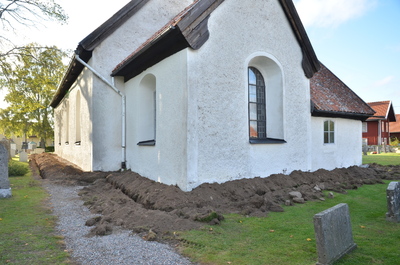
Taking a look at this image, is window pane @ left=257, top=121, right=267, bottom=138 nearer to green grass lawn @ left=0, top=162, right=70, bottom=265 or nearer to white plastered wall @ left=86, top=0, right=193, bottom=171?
white plastered wall @ left=86, top=0, right=193, bottom=171

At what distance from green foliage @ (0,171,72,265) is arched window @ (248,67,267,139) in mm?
6412

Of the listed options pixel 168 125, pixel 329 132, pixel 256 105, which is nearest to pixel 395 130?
pixel 329 132

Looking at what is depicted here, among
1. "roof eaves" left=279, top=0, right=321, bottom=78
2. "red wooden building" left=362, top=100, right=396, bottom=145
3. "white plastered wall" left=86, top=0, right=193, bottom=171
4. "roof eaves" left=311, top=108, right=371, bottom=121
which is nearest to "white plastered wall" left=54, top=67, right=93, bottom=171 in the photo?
"white plastered wall" left=86, top=0, right=193, bottom=171

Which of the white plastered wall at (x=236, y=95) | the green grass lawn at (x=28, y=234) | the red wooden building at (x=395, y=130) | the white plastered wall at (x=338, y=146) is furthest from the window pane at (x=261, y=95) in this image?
the red wooden building at (x=395, y=130)

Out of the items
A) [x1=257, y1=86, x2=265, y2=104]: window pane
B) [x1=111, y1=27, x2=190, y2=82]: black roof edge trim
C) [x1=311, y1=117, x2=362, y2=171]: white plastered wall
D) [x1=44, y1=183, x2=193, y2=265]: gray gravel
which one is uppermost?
[x1=111, y1=27, x2=190, y2=82]: black roof edge trim

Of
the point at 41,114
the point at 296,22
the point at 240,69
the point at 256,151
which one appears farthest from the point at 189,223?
the point at 41,114

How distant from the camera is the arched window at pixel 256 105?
9.64 m

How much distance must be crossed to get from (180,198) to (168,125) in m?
2.31

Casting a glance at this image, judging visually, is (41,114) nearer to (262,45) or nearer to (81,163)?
(81,163)

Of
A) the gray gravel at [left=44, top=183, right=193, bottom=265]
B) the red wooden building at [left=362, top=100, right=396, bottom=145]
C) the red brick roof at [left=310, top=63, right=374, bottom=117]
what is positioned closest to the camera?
the gray gravel at [left=44, top=183, right=193, bottom=265]

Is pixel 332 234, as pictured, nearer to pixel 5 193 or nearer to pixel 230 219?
pixel 230 219

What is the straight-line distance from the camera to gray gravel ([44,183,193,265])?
4023 mm

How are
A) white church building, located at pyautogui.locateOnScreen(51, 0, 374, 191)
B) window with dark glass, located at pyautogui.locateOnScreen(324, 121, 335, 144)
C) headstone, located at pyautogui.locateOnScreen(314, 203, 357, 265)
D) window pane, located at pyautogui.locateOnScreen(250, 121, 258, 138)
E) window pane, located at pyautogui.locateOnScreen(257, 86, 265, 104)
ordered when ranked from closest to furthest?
headstone, located at pyautogui.locateOnScreen(314, 203, 357, 265) → white church building, located at pyautogui.locateOnScreen(51, 0, 374, 191) → window pane, located at pyautogui.locateOnScreen(250, 121, 258, 138) → window pane, located at pyautogui.locateOnScreen(257, 86, 265, 104) → window with dark glass, located at pyautogui.locateOnScreen(324, 121, 335, 144)

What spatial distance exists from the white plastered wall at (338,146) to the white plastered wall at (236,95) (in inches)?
71.4
